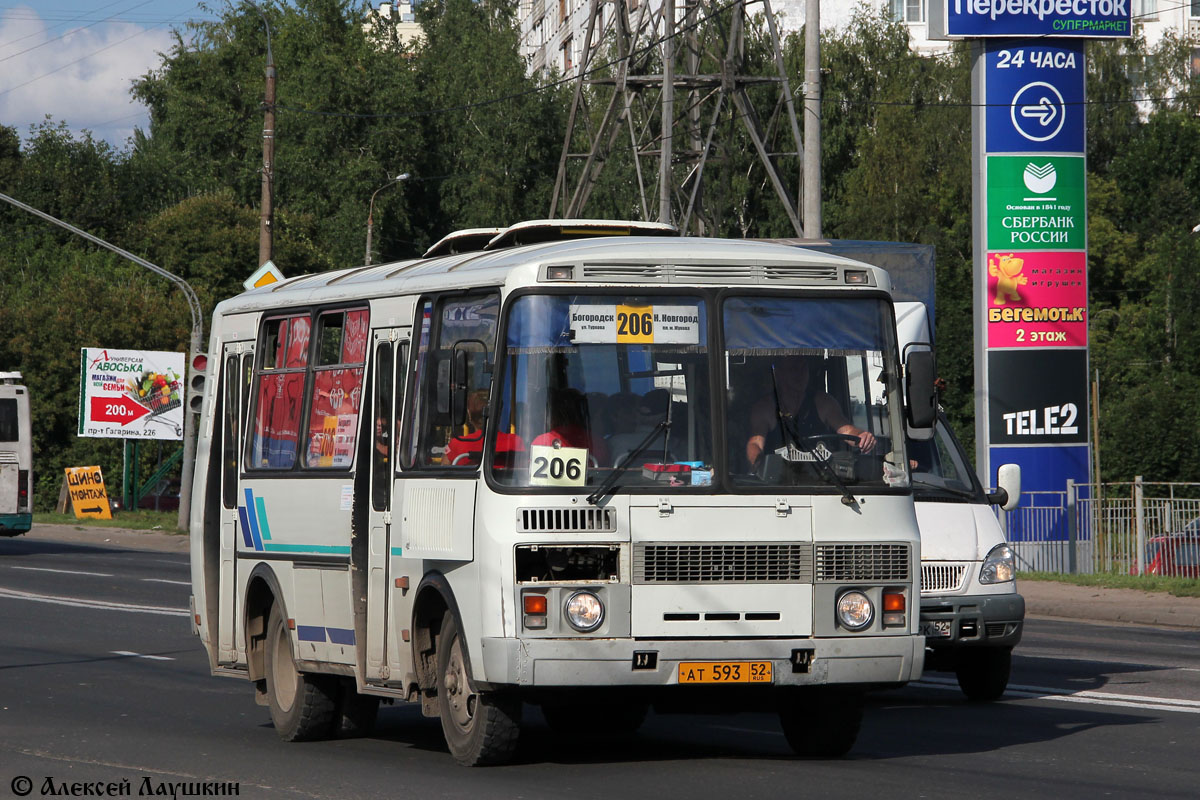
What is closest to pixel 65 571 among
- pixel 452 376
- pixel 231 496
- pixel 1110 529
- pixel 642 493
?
pixel 1110 529

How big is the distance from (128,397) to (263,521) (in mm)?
39398

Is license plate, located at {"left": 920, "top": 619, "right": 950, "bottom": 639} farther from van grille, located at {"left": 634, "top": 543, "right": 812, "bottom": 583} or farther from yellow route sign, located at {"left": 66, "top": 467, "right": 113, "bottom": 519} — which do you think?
yellow route sign, located at {"left": 66, "top": 467, "right": 113, "bottom": 519}

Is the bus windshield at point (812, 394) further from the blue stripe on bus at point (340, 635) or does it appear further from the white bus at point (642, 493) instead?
the blue stripe on bus at point (340, 635)

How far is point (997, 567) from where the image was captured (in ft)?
42.1

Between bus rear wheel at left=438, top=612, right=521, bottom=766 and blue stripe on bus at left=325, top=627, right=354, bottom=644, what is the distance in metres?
0.94

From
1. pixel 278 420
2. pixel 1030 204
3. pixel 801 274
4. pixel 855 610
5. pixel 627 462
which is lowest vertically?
pixel 855 610

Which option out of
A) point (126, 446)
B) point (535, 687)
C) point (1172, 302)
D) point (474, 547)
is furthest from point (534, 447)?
point (1172, 302)

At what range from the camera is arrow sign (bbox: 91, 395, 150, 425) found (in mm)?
49312

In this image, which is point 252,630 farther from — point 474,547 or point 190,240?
point 190,240

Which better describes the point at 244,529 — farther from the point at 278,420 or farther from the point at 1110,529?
the point at 1110,529

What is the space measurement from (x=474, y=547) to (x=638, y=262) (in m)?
1.60

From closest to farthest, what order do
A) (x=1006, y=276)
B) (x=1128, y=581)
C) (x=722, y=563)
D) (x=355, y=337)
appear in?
(x=722, y=563) < (x=355, y=337) < (x=1128, y=581) < (x=1006, y=276)

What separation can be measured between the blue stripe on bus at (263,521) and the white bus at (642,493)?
137cm

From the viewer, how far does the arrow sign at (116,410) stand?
4931 centimetres
